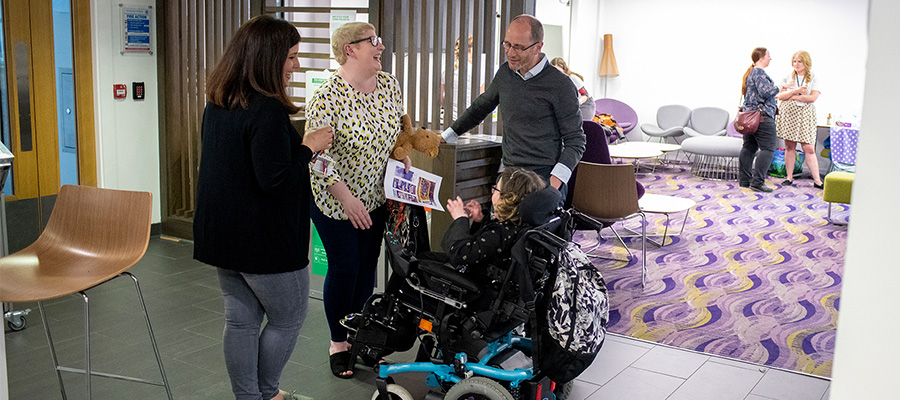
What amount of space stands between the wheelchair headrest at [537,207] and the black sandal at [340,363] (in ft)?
4.23

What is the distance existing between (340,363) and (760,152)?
7.70 meters

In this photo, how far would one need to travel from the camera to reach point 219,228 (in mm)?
2627

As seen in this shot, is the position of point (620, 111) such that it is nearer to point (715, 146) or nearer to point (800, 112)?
point (715, 146)

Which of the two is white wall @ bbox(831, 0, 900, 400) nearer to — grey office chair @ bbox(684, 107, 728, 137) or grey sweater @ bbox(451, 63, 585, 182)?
grey sweater @ bbox(451, 63, 585, 182)

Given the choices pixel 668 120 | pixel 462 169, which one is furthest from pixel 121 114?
pixel 668 120

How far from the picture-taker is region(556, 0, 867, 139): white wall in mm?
11414

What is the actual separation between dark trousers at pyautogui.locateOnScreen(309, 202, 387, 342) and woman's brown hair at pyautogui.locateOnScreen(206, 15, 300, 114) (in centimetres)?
101

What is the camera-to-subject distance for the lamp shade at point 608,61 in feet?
43.2

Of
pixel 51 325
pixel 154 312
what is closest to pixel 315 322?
pixel 154 312

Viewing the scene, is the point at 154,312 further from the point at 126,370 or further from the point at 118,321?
the point at 126,370

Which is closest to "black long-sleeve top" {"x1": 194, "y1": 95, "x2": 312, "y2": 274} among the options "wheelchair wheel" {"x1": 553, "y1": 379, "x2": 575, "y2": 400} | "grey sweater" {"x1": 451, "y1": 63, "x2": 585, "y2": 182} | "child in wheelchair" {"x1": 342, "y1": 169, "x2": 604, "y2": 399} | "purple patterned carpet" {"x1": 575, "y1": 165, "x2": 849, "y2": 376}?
"child in wheelchair" {"x1": 342, "y1": 169, "x2": 604, "y2": 399}

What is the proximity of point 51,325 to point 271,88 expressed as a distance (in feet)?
8.48

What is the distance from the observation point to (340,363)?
3689 millimetres

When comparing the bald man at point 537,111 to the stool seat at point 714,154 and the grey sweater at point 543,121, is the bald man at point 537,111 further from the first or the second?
the stool seat at point 714,154
